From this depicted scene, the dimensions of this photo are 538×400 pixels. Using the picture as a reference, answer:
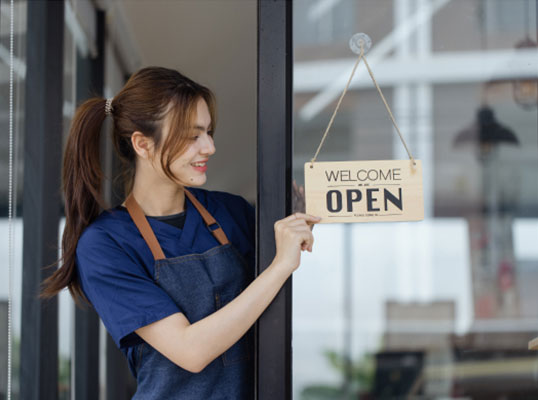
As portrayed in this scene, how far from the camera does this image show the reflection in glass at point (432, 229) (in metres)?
4.18

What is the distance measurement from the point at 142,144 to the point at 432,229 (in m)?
4.12

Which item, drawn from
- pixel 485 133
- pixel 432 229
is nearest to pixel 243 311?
pixel 485 133

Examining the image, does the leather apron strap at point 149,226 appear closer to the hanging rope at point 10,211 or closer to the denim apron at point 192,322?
the denim apron at point 192,322

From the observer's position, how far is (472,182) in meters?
4.77

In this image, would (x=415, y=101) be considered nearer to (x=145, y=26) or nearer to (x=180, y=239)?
(x=145, y=26)

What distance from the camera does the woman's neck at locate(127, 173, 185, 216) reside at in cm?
121

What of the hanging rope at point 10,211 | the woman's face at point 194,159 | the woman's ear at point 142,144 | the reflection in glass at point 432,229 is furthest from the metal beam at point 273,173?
the reflection in glass at point 432,229

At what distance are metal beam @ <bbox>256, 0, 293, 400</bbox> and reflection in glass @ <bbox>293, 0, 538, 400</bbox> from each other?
2931 mm

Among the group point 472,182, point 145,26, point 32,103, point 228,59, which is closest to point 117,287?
point 32,103

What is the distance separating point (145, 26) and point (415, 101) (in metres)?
2.70

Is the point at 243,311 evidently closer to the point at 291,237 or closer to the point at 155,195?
the point at 291,237

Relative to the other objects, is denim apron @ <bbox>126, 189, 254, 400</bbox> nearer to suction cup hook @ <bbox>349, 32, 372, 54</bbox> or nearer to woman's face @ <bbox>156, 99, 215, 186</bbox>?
woman's face @ <bbox>156, 99, 215, 186</bbox>

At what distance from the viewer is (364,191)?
97cm

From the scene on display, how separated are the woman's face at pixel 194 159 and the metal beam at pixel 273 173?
14 cm
